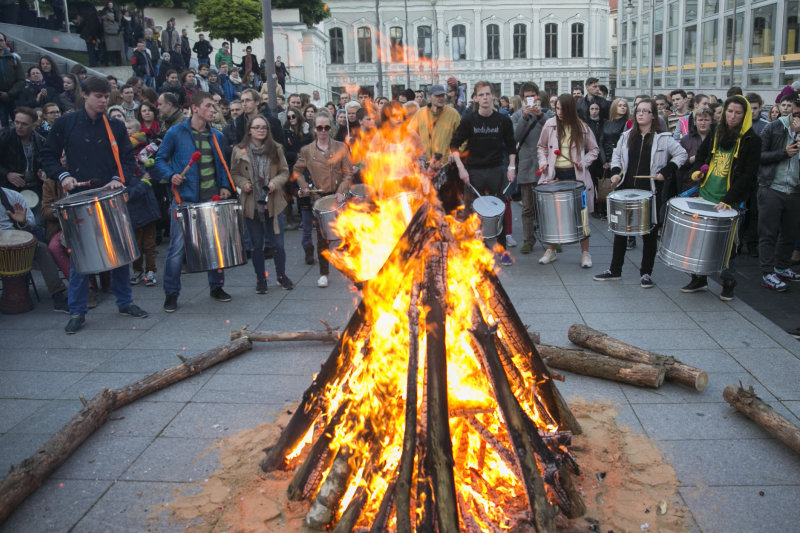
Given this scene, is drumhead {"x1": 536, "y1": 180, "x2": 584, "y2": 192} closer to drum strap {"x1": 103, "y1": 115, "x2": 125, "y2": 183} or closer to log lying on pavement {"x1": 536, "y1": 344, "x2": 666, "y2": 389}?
log lying on pavement {"x1": 536, "y1": 344, "x2": 666, "y2": 389}

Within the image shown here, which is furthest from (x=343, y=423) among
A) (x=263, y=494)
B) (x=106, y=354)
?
(x=106, y=354)

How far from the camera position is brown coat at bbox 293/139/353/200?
28.3 feet

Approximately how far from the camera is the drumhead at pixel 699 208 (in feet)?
22.6

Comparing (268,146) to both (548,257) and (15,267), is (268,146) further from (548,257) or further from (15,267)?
(548,257)

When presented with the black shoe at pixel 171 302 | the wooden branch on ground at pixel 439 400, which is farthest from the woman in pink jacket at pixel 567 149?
the wooden branch on ground at pixel 439 400

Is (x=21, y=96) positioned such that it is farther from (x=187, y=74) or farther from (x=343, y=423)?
(x=343, y=423)

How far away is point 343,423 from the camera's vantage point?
3.90 m

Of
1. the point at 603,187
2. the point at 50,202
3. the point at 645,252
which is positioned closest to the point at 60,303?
the point at 50,202

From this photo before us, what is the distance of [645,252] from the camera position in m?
8.17

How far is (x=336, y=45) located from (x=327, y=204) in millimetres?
48849

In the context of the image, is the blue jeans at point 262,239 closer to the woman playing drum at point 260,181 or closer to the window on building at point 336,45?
the woman playing drum at point 260,181

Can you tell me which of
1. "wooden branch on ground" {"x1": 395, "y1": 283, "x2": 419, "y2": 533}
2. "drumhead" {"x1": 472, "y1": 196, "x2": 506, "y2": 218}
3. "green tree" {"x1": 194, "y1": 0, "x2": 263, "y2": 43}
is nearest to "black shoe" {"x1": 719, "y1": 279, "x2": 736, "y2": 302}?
"drumhead" {"x1": 472, "y1": 196, "x2": 506, "y2": 218}

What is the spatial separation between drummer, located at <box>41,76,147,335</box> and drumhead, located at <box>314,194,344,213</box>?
2.17 metres

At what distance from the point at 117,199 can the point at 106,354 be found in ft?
5.04
